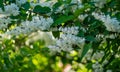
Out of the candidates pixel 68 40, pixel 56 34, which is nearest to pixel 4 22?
pixel 56 34

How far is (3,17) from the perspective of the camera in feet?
6.97

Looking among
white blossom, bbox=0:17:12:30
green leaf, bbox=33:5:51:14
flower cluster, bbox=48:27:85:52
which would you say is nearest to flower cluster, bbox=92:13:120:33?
flower cluster, bbox=48:27:85:52

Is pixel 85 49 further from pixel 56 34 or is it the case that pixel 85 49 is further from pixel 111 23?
pixel 56 34

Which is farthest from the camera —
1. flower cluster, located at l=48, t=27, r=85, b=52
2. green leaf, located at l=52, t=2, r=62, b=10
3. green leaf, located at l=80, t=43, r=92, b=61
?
green leaf, located at l=52, t=2, r=62, b=10

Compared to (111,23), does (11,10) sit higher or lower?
higher

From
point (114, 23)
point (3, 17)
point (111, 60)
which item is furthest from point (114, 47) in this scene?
point (3, 17)

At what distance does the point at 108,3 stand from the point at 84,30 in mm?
312

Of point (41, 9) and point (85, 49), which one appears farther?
point (41, 9)

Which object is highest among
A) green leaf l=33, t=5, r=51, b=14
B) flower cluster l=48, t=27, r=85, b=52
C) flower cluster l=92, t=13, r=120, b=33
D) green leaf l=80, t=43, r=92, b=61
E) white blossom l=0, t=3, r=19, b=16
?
green leaf l=33, t=5, r=51, b=14

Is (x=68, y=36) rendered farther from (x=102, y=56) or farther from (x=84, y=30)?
(x=102, y=56)

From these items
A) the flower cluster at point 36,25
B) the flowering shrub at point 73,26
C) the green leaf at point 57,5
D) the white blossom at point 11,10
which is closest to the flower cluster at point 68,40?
the flowering shrub at point 73,26

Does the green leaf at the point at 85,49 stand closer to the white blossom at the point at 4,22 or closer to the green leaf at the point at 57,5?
the green leaf at the point at 57,5

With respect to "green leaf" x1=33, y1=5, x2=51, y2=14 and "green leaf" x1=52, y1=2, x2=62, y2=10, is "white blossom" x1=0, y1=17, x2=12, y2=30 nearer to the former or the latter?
"green leaf" x1=33, y1=5, x2=51, y2=14

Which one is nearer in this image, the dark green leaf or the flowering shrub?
the flowering shrub
